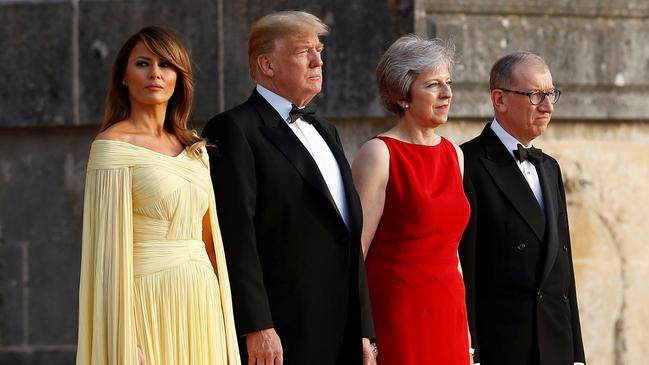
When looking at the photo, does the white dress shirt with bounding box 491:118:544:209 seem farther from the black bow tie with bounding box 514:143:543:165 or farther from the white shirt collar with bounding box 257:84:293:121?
the white shirt collar with bounding box 257:84:293:121

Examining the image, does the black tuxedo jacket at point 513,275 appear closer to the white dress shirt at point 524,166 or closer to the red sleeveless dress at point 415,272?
the white dress shirt at point 524,166

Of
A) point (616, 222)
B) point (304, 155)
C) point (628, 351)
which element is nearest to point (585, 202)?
point (616, 222)

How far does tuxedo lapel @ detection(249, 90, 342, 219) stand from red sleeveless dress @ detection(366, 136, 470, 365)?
471 millimetres

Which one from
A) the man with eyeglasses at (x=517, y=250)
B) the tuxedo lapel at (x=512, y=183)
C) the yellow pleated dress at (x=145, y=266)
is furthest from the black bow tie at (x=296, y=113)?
the tuxedo lapel at (x=512, y=183)

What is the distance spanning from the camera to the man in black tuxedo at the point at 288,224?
16.9 feet

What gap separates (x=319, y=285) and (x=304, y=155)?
47 cm

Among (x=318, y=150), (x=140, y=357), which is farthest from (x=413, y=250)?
(x=140, y=357)

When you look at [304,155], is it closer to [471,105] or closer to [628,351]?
[471,105]

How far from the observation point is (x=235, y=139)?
5.27 metres

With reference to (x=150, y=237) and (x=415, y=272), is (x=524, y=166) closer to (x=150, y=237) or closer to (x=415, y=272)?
(x=415, y=272)

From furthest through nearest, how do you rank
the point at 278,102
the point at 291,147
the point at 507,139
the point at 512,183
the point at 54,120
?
the point at 54,120 < the point at 507,139 < the point at 512,183 < the point at 278,102 < the point at 291,147

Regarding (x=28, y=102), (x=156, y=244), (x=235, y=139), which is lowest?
(x=156, y=244)

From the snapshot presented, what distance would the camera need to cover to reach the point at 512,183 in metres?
6.22

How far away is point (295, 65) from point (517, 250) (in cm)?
132
